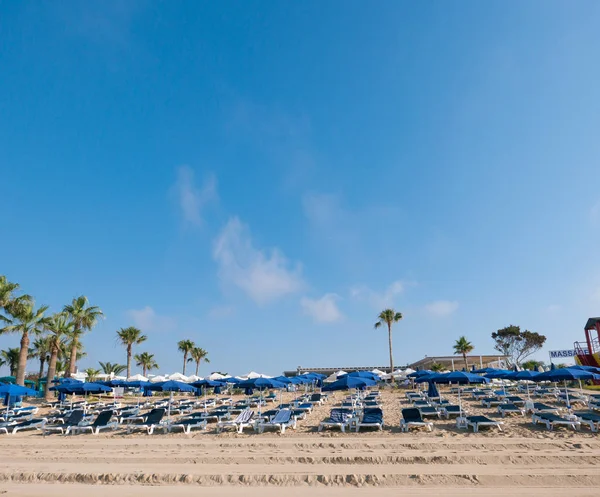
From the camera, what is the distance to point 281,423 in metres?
14.1

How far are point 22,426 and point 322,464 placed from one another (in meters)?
13.5

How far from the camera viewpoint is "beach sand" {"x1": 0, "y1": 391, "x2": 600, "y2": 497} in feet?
26.1

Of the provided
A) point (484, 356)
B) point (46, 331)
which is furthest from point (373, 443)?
point (484, 356)

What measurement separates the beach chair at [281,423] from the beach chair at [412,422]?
12.7 feet

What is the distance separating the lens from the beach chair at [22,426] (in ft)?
52.4

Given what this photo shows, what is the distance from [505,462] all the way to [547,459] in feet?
3.07

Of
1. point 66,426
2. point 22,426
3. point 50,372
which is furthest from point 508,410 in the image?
point 50,372

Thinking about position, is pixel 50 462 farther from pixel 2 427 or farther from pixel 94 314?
pixel 94 314

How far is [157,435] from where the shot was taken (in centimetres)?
1440

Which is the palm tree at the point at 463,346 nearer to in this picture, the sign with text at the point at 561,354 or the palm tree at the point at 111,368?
the sign with text at the point at 561,354

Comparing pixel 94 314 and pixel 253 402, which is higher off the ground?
pixel 94 314

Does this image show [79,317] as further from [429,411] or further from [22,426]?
[429,411]

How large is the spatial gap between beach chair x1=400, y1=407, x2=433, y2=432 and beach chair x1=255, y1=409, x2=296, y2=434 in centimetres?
387

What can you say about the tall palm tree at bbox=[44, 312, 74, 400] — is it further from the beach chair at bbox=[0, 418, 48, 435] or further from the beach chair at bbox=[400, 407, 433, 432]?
the beach chair at bbox=[400, 407, 433, 432]
